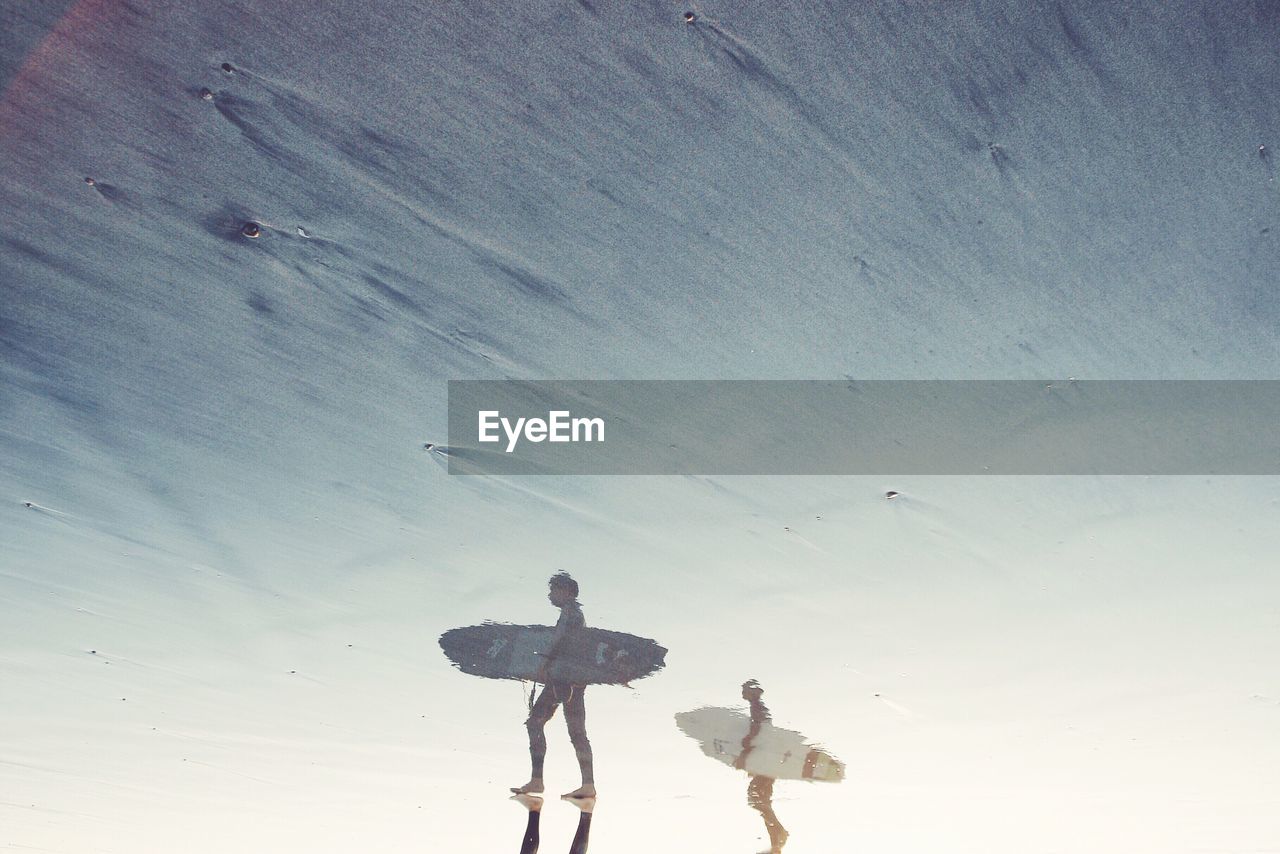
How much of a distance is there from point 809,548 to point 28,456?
220cm

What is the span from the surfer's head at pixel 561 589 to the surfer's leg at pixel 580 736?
60 cm

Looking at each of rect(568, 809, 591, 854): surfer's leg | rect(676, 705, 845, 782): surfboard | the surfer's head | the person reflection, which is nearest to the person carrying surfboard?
the surfer's head

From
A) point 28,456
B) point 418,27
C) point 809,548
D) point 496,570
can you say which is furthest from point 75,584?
point 809,548

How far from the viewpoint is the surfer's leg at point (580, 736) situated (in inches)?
119

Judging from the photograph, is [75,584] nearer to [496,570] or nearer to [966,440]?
[496,570]

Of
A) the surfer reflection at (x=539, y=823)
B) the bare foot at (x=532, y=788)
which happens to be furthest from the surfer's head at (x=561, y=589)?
the surfer reflection at (x=539, y=823)

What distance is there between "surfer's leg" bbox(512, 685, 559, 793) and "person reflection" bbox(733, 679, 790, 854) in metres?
0.83

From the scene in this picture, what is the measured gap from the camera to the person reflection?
3.26m

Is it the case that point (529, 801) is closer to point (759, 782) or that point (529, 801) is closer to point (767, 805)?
point (759, 782)

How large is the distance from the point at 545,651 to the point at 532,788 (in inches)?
60.2

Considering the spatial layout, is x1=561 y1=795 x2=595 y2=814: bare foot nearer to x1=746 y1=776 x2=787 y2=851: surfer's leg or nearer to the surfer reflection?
the surfer reflection

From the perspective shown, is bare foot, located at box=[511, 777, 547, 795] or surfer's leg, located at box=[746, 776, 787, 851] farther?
surfer's leg, located at box=[746, 776, 787, 851]

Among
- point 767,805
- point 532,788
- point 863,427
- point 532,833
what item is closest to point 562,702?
point 532,788

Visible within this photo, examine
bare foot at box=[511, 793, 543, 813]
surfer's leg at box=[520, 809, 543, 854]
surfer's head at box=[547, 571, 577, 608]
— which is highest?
surfer's head at box=[547, 571, 577, 608]
